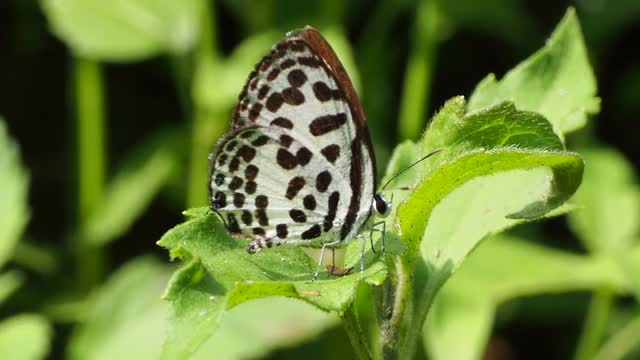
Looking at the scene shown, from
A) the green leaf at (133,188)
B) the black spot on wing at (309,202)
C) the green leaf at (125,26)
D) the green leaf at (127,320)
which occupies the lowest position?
the green leaf at (127,320)

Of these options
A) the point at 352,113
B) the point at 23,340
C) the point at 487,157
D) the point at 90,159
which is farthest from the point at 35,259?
the point at 487,157

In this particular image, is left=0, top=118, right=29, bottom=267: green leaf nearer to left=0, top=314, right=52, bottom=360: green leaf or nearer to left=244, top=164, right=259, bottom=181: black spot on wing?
left=0, top=314, right=52, bottom=360: green leaf

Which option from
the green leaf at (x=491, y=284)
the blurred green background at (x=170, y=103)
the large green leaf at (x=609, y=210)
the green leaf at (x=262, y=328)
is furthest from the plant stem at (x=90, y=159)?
the large green leaf at (x=609, y=210)

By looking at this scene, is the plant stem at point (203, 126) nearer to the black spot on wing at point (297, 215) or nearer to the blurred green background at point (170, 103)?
the blurred green background at point (170, 103)

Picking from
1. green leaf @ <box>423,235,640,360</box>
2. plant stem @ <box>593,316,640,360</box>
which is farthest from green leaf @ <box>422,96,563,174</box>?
plant stem @ <box>593,316,640,360</box>

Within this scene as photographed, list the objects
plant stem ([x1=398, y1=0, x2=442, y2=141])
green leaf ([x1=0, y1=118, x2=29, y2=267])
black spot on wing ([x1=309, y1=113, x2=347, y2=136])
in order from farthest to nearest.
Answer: plant stem ([x1=398, y1=0, x2=442, y2=141]), green leaf ([x1=0, y1=118, x2=29, y2=267]), black spot on wing ([x1=309, y1=113, x2=347, y2=136])
